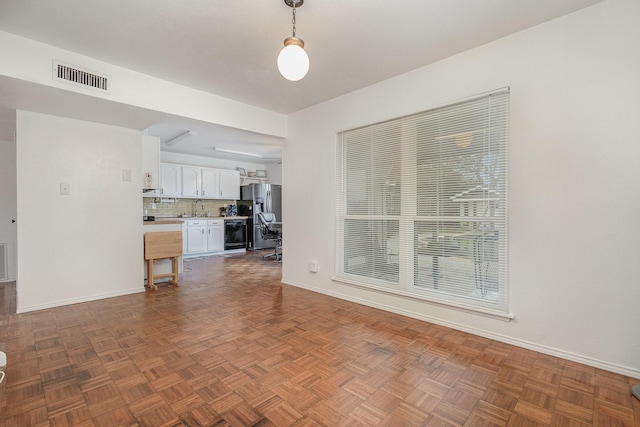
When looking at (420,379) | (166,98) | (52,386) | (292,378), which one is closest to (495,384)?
(420,379)

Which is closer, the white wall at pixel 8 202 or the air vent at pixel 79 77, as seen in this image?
the air vent at pixel 79 77

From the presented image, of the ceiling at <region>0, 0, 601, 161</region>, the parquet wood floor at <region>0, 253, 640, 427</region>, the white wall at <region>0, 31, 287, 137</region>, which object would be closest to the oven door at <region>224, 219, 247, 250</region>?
the white wall at <region>0, 31, 287, 137</region>

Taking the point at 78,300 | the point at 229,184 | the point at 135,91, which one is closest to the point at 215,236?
the point at 229,184

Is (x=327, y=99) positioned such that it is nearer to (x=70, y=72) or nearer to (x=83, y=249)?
(x=70, y=72)

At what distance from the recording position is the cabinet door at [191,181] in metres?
7.17

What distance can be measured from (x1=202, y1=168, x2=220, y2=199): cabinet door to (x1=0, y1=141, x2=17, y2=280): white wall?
11.3 ft

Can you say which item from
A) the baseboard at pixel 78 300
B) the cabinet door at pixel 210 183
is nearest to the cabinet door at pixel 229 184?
the cabinet door at pixel 210 183

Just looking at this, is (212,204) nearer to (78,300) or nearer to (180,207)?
(180,207)

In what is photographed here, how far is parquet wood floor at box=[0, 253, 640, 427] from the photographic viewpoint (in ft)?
5.17

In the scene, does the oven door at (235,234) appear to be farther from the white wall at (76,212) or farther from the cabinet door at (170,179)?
the white wall at (76,212)

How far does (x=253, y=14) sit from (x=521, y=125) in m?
2.24

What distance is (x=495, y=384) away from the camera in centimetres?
186

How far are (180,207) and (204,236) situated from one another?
41.3 inches

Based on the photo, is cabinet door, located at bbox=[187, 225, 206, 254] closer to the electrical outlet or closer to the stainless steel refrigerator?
the stainless steel refrigerator
